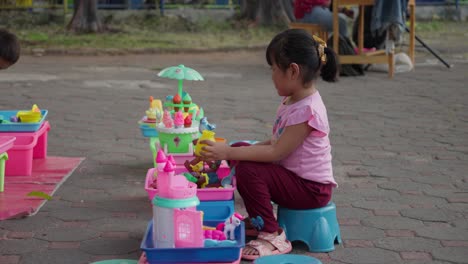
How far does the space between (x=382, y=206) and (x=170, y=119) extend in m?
1.29

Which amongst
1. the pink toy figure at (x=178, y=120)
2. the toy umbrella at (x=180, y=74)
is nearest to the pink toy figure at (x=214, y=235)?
the pink toy figure at (x=178, y=120)

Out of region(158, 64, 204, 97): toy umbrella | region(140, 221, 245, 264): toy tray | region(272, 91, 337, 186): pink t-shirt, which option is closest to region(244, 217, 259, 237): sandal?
region(272, 91, 337, 186): pink t-shirt

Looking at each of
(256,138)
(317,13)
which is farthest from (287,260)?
(317,13)

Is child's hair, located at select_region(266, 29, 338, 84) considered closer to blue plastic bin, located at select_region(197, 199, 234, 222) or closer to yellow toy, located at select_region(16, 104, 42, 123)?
blue plastic bin, located at select_region(197, 199, 234, 222)

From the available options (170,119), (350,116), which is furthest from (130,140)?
(350,116)

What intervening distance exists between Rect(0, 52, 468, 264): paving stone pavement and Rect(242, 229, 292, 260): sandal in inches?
4.9

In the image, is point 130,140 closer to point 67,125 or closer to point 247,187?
Result: point 67,125

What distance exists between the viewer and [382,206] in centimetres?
457

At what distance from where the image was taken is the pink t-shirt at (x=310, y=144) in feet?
12.4

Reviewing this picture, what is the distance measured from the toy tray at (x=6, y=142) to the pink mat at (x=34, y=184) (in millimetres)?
264

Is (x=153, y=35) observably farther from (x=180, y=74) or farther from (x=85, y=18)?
(x=180, y=74)

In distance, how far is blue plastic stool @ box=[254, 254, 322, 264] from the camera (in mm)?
3525

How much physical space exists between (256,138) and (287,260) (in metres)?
2.86

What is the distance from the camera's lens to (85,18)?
50.2ft
